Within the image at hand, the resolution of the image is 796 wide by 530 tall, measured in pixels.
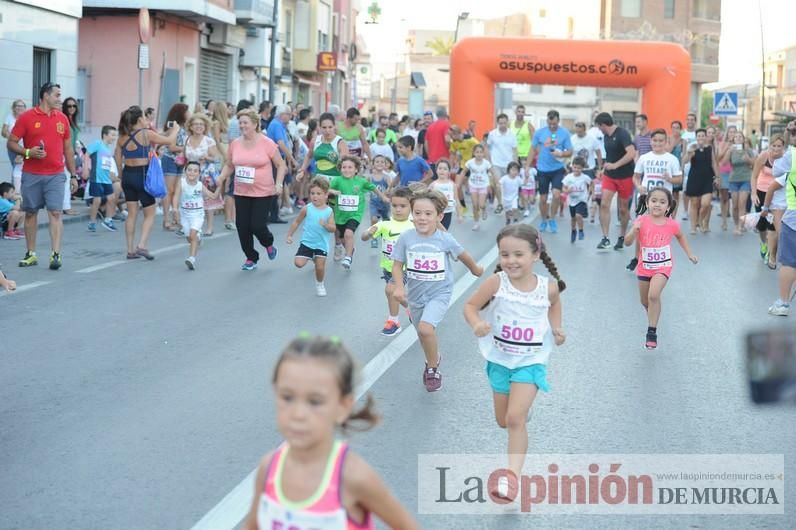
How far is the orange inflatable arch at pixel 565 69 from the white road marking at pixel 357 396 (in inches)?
661

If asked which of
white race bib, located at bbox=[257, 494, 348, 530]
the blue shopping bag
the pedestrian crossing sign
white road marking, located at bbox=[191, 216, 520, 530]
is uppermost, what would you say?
the pedestrian crossing sign

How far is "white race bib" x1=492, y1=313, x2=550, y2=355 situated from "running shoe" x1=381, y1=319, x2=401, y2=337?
419 cm

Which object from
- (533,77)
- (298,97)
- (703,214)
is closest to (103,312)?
(703,214)

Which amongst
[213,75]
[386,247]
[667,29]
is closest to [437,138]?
[386,247]

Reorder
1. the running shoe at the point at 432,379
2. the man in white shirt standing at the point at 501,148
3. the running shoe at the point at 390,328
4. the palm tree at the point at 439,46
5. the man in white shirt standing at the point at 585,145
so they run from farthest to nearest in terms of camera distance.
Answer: the palm tree at the point at 439,46
the man in white shirt standing at the point at 501,148
the man in white shirt standing at the point at 585,145
the running shoe at the point at 390,328
the running shoe at the point at 432,379

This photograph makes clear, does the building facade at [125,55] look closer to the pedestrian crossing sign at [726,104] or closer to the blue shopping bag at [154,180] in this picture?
the pedestrian crossing sign at [726,104]

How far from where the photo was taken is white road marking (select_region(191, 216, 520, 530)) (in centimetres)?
516

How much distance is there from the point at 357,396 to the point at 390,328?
2.54m

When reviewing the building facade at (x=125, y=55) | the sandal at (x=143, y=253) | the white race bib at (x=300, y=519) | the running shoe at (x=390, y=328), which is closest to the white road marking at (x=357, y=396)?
the running shoe at (x=390, y=328)

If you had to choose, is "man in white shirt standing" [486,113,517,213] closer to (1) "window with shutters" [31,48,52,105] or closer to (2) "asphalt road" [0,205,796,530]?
(1) "window with shutters" [31,48,52,105]

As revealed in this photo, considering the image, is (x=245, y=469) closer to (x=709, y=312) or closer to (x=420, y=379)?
(x=420, y=379)

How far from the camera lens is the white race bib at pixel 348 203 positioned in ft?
48.4

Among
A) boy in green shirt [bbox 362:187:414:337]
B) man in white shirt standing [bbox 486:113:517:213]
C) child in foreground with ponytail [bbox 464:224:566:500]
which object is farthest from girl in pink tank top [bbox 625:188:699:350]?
man in white shirt standing [bbox 486:113:517:213]

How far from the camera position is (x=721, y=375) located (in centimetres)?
882
